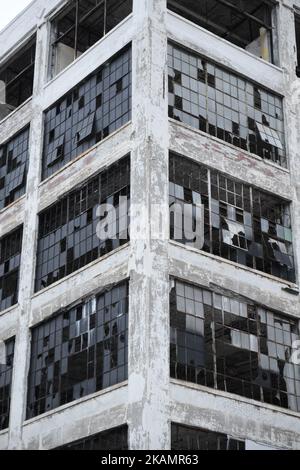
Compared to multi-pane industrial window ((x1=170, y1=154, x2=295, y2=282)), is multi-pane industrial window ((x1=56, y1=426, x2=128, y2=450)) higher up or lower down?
lower down

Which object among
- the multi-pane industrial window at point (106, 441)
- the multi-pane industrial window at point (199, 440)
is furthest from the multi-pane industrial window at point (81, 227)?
the multi-pane industrial window at point (199, 440)

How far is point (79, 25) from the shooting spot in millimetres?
39781

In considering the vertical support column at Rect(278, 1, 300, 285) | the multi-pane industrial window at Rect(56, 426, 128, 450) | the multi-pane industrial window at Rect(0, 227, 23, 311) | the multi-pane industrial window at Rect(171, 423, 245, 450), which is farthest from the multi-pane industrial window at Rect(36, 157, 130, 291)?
the vertical support column at Rect(278, 1, 300, 285)

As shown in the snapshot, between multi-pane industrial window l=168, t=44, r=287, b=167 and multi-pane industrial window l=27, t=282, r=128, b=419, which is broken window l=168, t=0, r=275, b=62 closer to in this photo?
multi-pane industrial window l=168, t=44, r=287, b=167

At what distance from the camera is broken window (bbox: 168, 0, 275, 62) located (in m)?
38.0

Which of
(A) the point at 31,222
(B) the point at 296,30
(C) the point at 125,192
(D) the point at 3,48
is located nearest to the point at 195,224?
(C) the point at 125,192

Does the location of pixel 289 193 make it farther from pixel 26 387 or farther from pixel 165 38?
pixel 26 387

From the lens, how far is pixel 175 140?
3170cm

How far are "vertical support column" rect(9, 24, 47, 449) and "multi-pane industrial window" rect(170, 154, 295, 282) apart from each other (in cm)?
725

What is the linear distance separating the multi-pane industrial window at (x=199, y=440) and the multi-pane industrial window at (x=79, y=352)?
2.46m

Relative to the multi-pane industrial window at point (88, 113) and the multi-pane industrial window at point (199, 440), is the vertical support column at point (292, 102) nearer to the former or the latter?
the multi-pane industrial window at point (88, 113)

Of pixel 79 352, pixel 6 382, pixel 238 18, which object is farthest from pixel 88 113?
pixel 6 382

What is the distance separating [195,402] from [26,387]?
24.9 ft

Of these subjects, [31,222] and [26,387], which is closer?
[26,387]
